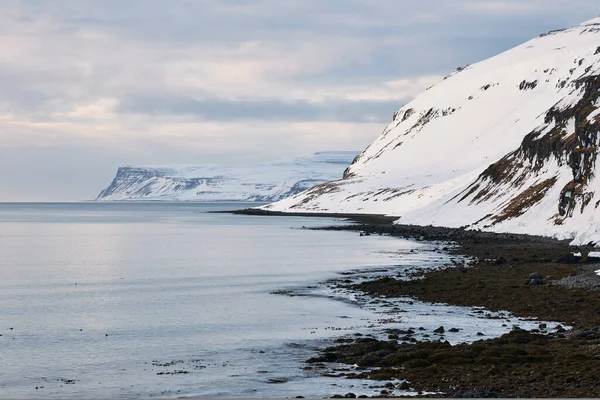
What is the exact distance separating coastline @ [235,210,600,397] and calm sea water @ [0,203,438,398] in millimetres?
2593

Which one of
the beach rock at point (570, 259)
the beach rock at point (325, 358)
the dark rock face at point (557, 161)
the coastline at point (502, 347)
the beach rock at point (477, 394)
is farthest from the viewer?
the dark rock face at point (557, 161)

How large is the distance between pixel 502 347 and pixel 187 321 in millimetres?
18751

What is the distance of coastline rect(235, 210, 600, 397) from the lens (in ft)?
86.6

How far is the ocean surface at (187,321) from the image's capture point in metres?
29.3

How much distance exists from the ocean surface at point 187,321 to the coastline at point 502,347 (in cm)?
222

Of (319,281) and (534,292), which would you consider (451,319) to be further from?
(319,281)

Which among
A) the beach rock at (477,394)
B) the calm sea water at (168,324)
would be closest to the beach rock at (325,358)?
the calm sea water at (168,324)

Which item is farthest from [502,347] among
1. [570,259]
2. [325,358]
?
[570,259]

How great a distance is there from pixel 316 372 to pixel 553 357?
8572mm

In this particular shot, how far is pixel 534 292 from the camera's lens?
5006 centimetres

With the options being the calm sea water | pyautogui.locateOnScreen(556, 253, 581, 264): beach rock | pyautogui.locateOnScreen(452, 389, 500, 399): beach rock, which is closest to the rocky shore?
pyautogui.locateOnScreen(452, 389, 500, 399): beach rock

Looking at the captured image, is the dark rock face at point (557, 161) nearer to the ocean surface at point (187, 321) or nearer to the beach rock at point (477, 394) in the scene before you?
the ocean surface at point (187, 321)

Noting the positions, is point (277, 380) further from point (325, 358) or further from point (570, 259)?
point (570, 259)

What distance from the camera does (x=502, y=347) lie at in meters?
32.0
